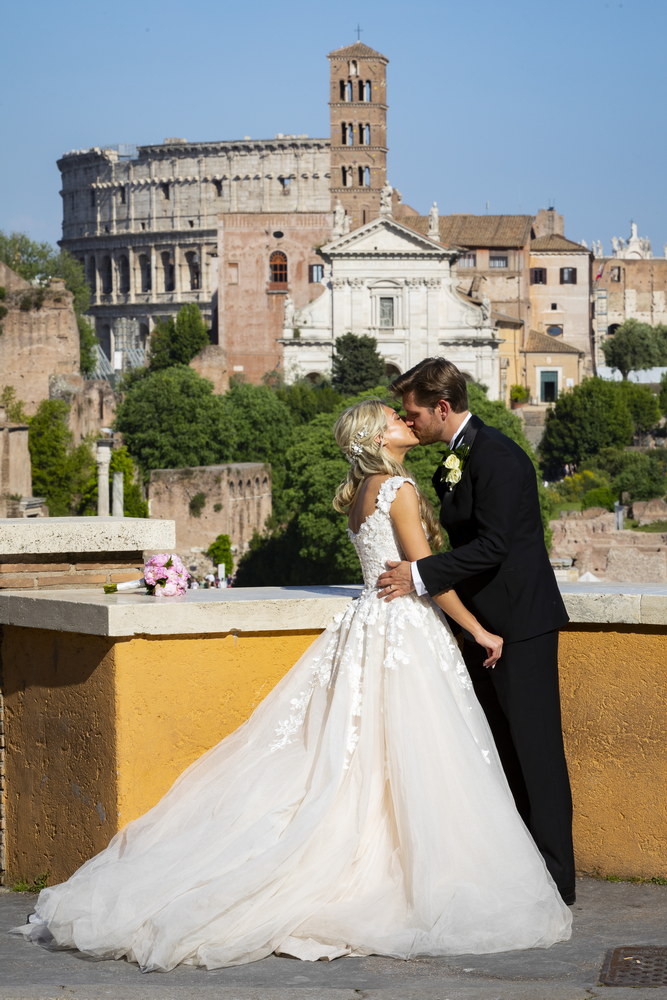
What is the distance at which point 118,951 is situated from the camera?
418 cm

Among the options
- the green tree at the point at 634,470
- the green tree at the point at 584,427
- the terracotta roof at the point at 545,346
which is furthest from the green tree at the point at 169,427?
the terracotta roof at the point at 545,346

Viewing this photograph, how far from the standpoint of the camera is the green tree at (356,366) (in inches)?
2490

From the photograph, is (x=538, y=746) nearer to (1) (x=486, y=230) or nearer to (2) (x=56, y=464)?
(2) (x=56, y=464)

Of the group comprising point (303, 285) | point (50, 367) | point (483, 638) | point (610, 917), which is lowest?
point (610, 917)

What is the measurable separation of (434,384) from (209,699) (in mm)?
1163

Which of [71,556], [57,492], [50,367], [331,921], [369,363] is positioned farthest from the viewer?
[369,363]

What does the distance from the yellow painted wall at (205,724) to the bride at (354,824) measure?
0.14m

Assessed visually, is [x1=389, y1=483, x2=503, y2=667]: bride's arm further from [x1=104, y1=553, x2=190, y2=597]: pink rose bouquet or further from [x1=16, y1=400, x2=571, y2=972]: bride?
[x1=104, y1=553, x2=190, y2=597]: pink rose bouquet

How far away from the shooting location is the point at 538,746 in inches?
180

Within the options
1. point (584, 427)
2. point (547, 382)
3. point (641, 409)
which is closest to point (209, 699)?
point (584, 427)

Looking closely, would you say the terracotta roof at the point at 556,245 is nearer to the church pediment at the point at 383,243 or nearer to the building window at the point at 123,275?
the church pediment at the point at 383,243

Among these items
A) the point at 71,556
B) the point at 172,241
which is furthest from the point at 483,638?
the point at 172,241

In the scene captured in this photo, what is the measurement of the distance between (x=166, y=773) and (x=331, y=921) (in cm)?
83

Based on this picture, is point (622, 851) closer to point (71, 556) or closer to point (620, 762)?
point (620, 762)
